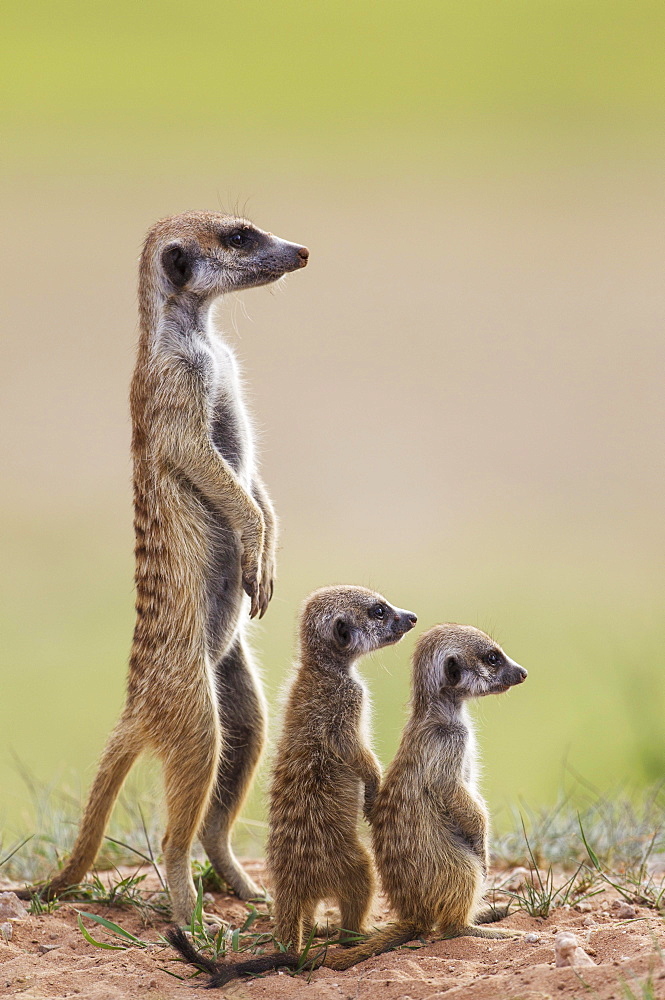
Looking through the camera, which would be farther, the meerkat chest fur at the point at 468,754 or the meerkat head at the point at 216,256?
the meerkat head at the point at 216,256

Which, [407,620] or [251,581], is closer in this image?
[407,620]

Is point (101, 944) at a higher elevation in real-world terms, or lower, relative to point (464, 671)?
lower

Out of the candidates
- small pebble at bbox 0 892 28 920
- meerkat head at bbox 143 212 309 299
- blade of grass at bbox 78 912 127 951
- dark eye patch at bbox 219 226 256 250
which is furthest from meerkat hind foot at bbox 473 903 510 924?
dark eye patch at bbox 219 226 256 250

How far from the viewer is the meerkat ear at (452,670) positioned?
10.9ft

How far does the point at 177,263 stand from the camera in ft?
12.3

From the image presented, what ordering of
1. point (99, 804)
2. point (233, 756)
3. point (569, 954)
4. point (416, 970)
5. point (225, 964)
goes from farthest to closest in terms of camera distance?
point (233, 756) → point (99, 804) → point (225, 964) → point (416, 970) → point (569, 954)

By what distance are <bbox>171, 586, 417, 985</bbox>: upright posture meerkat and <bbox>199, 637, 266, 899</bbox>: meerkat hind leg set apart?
22.4 inches

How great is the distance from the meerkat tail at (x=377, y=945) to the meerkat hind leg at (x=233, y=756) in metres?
0.88

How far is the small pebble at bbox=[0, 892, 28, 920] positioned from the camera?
3.43 m

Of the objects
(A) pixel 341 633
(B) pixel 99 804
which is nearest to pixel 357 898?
(A) pixel 341 633

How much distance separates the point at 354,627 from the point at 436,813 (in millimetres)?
602

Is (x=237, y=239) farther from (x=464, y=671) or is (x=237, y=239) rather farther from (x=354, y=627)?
(x=464, y=671)

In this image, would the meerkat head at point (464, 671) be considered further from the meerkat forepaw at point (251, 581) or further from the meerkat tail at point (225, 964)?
the meerkat tail at point (225, 964)

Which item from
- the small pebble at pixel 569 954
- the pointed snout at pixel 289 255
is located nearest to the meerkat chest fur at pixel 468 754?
the small pebble at pixel 569 954
